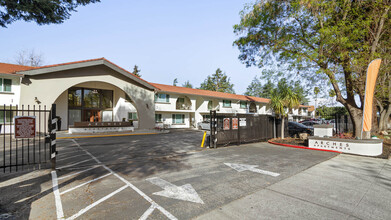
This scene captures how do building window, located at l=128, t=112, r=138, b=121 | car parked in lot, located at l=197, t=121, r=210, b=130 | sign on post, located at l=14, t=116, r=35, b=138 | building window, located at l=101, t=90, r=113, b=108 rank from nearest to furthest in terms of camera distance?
sign on post, located at l=14, t=116, r=35, b=138 → building window, located at l=101, t=90, r=113, b=108 → building window, located at l=128, t=112, r=138, b=121 → car parked in lot, located at l=197, t=121, r=210, b=130

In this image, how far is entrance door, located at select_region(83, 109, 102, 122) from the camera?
2238 cm

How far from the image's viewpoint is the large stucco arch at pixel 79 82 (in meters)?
15.8

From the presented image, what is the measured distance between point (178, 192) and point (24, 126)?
218 inches

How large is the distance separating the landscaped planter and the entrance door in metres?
23.4

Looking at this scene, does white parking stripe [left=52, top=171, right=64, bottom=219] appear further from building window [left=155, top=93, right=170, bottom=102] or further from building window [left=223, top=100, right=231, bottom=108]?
building window [left=223, top=100, right=231, bottom=108]

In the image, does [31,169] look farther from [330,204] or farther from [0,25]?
[330,204]

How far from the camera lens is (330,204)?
13.0 ft

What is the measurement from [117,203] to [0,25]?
11862mm

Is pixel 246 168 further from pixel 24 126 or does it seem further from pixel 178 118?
pixel 178 118

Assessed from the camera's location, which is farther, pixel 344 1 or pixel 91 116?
pixel 91 116

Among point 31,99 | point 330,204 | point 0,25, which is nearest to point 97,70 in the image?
point 31,99

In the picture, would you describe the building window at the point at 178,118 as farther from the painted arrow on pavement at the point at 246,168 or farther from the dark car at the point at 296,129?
→ the painted arrow on pavement at the point at 246,168


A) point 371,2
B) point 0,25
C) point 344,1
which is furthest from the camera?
point 371,2

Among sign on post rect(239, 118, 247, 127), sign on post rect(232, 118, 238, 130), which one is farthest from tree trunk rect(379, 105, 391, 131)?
sign on post rect(232, 118, 238, 130)
